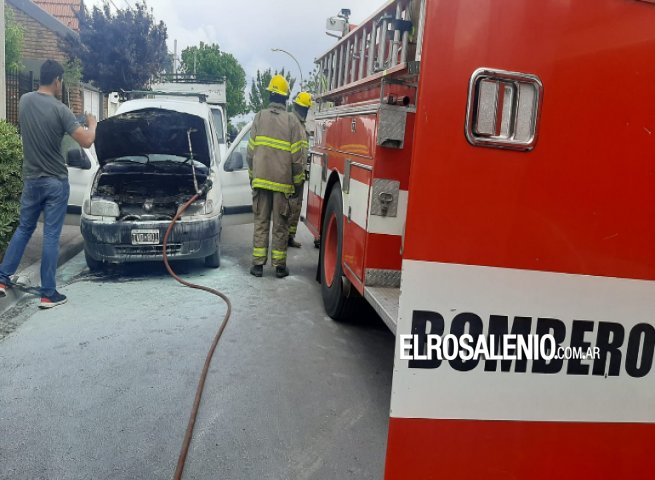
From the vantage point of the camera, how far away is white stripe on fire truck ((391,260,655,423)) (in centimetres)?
190

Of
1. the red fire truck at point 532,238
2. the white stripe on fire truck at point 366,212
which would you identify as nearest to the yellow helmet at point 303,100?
the white stripe on fire truck at point 366,212

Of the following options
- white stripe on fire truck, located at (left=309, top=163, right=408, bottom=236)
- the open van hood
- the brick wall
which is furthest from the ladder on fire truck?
the brick wall

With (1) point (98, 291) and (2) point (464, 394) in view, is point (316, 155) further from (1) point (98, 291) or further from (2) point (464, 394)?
(2) point (464, 394)

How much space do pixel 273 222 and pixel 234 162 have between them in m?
1.19

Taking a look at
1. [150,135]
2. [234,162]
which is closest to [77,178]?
[150,135]

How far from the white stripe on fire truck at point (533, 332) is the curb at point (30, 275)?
4.76 m

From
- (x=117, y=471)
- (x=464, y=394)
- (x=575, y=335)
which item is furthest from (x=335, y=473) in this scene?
(x=575, y=335)

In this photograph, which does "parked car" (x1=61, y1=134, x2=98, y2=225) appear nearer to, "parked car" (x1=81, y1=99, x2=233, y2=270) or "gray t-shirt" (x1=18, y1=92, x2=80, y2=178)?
"parked car" (x1=81, y1=99, x2=233, y2=270)

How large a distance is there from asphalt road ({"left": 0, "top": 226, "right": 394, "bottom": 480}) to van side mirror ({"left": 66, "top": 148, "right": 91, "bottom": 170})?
1.71 m

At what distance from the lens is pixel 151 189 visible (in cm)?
741

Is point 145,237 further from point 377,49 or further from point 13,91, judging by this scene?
point 13,91

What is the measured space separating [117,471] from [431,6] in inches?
103

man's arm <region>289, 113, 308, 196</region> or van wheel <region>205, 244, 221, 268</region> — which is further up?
man's arm <region>289, 113, 308, 196</region>

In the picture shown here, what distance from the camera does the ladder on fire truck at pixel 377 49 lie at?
12.1 ft
